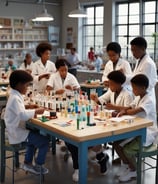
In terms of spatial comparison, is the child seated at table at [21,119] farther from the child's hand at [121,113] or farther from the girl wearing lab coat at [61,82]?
the girl wearing lab coat at [61,82]

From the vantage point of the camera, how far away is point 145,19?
28.7 ft

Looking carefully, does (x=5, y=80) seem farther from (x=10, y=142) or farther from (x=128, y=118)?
(x=128, y=118)

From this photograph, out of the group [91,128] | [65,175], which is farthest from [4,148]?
[91,128]

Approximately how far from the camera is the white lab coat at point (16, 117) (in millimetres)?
2830

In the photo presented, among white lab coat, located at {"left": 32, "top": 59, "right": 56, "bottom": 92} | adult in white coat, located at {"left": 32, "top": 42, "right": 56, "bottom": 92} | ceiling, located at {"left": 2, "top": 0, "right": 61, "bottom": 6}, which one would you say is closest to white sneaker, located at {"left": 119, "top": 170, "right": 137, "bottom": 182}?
adult in white coat, located at {"left": 32, "top": 42, "right": 56, "bottom": 92}

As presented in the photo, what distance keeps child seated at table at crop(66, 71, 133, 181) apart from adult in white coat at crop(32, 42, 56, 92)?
4.04ft

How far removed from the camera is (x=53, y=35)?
36.2ft

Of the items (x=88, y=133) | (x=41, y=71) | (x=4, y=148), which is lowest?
(x=4, y=148)

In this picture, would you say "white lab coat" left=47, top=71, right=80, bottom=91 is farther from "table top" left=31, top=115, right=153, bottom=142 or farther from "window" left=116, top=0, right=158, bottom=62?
"window" left=116, top=0, right=158, bottom=62

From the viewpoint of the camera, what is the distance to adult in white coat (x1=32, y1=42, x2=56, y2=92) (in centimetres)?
437

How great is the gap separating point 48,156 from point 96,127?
5.34 ft

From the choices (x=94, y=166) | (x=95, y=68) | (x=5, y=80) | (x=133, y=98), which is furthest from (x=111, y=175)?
(x=95, y=68)

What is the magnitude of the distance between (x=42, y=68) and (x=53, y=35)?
6598mm

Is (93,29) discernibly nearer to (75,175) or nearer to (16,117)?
(75,175)
